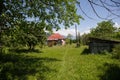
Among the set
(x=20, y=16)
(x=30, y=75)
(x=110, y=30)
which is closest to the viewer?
(x=30, y=75)

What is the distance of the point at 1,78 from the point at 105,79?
6.97 metres

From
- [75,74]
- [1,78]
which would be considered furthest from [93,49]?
[1,78]

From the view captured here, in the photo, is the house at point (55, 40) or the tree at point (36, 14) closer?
the tree at point (36, 14)

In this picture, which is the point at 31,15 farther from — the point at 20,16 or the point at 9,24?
the point at 9,24

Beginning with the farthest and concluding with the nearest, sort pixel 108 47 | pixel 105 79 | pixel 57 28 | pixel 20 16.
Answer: pixel 108 47, pixel 57 28, pixel 20 16, pixel 105 79

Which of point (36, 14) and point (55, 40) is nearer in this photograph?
point (36, 14)

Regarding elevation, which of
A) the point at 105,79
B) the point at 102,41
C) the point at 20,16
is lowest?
the point at 105,79

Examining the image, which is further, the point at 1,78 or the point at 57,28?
the point at 57,28

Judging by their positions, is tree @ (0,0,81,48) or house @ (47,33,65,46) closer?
tree @ (0,0,81,48)

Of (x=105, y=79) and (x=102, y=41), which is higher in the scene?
(x=102, y=41)

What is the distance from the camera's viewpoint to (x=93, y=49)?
31453mm

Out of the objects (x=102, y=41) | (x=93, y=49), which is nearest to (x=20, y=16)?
(x=93, y=49)

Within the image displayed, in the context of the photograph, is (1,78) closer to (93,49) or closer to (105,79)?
(105,79)

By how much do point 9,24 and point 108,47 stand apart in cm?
1904
